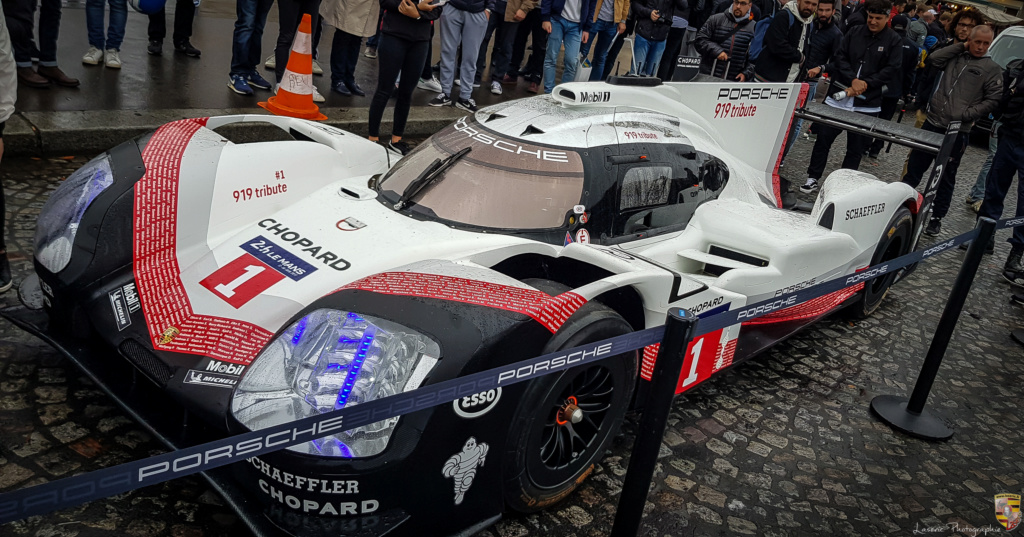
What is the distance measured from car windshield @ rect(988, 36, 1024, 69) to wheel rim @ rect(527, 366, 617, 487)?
12.8m

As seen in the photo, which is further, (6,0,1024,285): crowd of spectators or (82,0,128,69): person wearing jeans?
(82,0,128,69): person wearing jeans

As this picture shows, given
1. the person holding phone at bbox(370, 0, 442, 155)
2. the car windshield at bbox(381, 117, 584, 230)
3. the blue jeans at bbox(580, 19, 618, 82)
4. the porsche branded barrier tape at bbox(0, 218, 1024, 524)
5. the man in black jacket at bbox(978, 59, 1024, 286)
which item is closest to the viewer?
the porsche branded barrier tape at bbox(0, 218, 1024, 524)

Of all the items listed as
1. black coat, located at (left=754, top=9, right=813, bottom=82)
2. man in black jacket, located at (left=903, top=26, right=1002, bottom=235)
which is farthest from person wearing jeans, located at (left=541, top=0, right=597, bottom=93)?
man in black jacket, located at (left=903, top=26, right=1002, bottom=235)

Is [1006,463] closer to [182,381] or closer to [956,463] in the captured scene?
[956,463]

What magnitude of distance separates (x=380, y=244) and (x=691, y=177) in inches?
73.5

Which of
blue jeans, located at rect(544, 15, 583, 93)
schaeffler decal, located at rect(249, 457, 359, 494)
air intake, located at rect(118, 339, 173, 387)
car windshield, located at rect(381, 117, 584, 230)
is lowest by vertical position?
air intake, located at rect(118, 339, 173, 387)

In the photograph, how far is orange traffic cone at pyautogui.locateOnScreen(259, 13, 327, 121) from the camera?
632 cm

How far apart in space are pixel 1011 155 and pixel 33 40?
8.28 m

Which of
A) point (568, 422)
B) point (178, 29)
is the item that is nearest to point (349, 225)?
point (568, 422)

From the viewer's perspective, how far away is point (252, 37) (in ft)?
23.4

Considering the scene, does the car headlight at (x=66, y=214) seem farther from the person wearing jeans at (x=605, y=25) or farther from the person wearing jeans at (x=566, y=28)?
the person wearing jeans at (x=605, y=25)

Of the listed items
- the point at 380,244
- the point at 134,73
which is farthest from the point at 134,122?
the point at 380,244

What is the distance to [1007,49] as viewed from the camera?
12750 millimetres

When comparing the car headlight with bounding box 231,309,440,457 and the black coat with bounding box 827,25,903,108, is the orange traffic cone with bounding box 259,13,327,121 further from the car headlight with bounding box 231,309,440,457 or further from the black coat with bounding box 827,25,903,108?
the black coat with bounding box 827,25,903,108
